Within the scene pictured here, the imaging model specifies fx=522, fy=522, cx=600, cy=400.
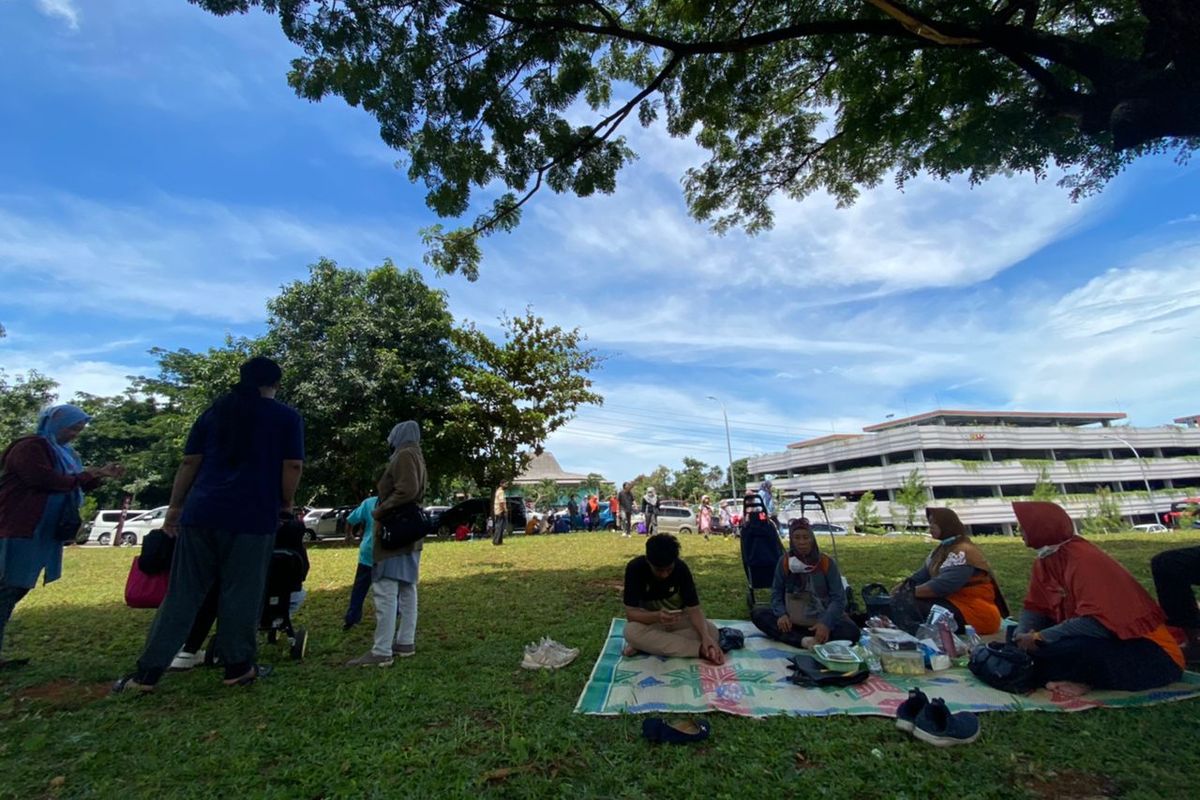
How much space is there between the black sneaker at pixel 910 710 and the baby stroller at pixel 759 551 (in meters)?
2.72

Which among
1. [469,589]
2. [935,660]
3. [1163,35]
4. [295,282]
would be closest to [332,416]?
[295,282]

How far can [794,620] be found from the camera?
450 centimetres

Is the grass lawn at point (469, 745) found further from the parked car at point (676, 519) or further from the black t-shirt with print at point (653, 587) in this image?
the parked car at point (676, 519)

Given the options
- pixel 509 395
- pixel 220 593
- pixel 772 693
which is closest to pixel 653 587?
pixel 772 693

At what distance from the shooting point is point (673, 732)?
2.62m

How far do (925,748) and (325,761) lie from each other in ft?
9.38

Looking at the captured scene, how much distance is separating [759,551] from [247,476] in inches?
188

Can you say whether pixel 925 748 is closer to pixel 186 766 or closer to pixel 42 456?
pixel 186 766

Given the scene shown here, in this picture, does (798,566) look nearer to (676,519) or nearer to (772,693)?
(772,693)

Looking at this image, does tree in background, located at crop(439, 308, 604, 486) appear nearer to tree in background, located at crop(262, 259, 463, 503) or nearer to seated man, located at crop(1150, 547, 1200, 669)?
tree in background, located at crop(262, 259, 463, 503)

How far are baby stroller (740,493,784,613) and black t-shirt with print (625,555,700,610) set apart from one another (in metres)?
1.65

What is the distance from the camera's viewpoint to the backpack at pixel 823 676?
11.0 ft

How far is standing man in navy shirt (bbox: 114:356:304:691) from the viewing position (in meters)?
3.18

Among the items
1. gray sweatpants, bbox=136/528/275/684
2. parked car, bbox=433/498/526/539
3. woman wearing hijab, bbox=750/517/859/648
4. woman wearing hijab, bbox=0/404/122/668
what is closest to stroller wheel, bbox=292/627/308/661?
gray sweatpants, bbox=136/528/275/684
